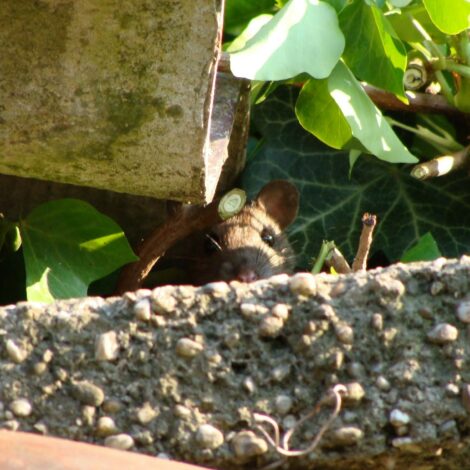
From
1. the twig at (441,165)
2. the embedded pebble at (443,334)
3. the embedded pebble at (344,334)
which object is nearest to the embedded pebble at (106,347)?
the embedded pebble at (344,334)

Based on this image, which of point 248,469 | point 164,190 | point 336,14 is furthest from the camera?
point 336,14

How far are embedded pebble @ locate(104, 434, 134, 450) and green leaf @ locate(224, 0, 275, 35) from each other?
1423 millimetres

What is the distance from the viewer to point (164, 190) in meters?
1.68

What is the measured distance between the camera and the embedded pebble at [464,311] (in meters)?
1.31

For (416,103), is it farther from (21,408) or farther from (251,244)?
(21,408)

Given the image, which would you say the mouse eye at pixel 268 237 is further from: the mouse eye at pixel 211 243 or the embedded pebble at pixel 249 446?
the embedded pebble at pixel 249 446

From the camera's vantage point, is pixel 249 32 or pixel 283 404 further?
pixel 249 32

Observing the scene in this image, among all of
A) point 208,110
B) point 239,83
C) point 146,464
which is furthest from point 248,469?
point 239,83

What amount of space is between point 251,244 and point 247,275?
0.16 meters

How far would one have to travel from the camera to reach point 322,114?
2.12 meters

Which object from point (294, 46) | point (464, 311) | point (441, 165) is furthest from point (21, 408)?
point (441, 165)

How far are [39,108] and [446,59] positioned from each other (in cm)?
116

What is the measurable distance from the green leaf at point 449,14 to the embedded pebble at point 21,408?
3.97 feet

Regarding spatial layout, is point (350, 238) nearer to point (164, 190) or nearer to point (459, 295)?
point (164, 190)
